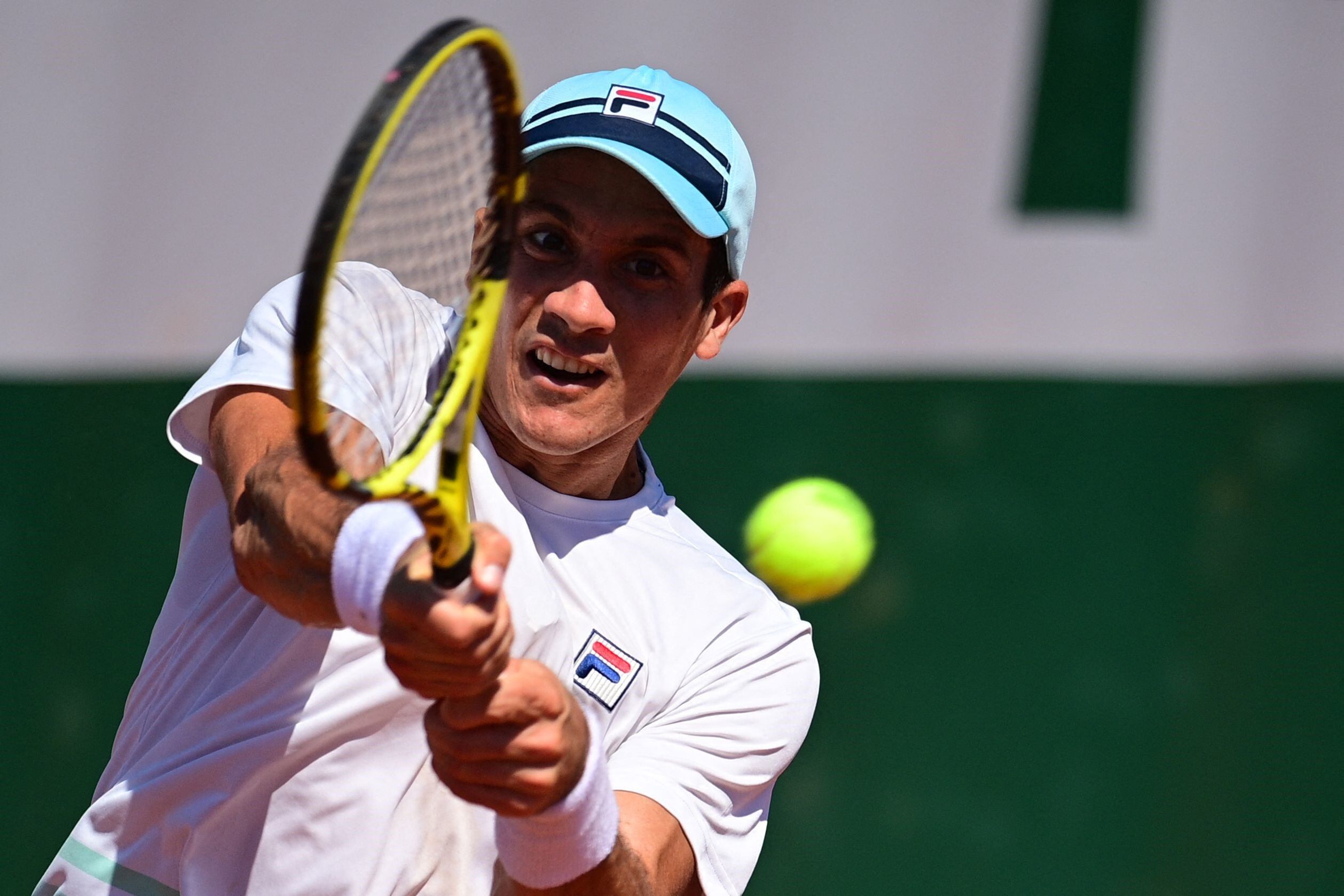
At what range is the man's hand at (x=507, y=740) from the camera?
1354 mm

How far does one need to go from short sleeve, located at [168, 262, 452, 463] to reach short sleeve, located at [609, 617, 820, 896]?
1.70 feet

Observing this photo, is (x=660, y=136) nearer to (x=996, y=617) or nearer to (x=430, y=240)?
(x=430, y=240)

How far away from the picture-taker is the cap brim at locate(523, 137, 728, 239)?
1974 millimetres

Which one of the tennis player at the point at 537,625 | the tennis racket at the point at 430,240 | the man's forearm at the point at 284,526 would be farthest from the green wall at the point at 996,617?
the man's forearm at the point at 284,526

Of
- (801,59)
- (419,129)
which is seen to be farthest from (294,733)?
(801,59)

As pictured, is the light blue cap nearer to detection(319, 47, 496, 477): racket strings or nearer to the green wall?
detection(319, 47, 496, 477): racket strings

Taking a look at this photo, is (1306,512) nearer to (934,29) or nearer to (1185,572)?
(1185,572)

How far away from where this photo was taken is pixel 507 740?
4.48ft

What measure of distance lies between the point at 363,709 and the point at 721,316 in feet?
2.78

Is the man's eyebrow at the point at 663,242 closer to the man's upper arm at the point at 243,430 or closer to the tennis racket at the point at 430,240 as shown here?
the tennis racket at the point at 430,240

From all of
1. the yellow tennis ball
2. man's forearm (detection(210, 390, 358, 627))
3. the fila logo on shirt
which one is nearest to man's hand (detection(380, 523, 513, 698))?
man's forearm (detection(210, 390, 358, 627))

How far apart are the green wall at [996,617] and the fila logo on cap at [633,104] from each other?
6.16 feet

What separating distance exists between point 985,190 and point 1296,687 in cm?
142

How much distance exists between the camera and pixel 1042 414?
3885mm
